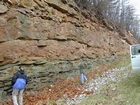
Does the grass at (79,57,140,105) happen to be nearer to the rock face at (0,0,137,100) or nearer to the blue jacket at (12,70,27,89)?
the blue jacket at (12,70,27,89)

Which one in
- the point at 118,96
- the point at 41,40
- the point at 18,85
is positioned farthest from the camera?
the point at 41,40

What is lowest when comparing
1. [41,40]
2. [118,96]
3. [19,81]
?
[118,96]

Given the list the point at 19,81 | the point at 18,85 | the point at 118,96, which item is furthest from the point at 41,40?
the point at 118,96

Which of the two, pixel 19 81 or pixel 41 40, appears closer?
pixel 19 81

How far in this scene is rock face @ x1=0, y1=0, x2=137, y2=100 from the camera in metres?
9.01

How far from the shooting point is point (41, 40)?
10.8m

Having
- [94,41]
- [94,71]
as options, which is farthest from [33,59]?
[94,41]

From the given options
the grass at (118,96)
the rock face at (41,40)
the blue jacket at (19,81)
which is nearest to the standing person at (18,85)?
the blue jacket at (19,81)

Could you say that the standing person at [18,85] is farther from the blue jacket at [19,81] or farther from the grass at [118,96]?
the grass at [118,96]

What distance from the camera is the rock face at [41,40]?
901cm

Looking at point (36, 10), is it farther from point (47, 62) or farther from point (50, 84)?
point (50, 84)

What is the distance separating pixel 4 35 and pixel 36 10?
266 cm

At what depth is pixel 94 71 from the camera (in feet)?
51.9

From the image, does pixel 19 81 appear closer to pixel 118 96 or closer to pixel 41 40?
pixel 41 40
